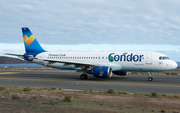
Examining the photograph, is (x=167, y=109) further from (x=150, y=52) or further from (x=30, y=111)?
(x=150, y=52)

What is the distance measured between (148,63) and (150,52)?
1865 millimetres

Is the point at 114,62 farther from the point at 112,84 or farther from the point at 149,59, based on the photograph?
the point at 112,84

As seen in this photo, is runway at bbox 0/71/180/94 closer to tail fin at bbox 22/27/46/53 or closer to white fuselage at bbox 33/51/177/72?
white fuselage at bbox 33/51/177/72

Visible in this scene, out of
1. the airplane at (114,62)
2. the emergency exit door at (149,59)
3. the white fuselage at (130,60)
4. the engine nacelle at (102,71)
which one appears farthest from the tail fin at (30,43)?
the emergency exit door at (149,59)

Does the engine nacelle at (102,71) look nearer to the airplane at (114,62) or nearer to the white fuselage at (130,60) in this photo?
the airplane at (114,62)

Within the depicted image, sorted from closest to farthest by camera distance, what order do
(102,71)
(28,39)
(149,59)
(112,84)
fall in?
(112,84) < (102,71) < (149,59) < (28,39)

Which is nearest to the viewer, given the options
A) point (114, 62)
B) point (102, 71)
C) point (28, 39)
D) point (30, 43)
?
point (102, 71)

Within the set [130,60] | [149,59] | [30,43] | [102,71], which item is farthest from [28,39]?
[149,59]

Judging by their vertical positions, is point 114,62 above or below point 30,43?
below

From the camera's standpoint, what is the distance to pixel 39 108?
9000mm

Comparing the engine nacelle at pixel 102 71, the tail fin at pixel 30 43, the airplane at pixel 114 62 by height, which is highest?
the tail fin at pixel 30 43

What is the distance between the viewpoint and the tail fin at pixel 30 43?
33000 millimetres

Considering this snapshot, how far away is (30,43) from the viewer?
33000mm

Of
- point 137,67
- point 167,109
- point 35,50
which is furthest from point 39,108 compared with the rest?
point 35,50
